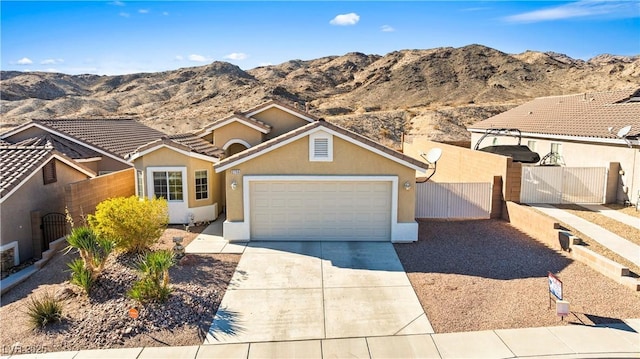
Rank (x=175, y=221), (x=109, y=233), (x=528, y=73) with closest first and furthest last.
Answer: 1. (x=109, y=233)
2. (x=175, y=221)
3. (x=528, y=73)

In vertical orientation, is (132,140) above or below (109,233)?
above

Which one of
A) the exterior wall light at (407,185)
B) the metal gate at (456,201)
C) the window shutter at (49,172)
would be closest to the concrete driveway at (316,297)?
the exterior wall light at (407,185)

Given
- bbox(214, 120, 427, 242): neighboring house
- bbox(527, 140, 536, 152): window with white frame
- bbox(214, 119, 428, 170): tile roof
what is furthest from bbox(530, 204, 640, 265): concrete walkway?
bbox(527, 140, 536, 152): window with white frame

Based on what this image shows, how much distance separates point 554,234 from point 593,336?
17.7 ft

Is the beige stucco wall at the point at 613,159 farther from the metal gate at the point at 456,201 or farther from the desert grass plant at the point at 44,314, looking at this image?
the desert grass plant at the point at 44,314

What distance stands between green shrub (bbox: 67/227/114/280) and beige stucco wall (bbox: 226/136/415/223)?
435 centimetres

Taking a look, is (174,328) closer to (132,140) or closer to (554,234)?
(554,234)

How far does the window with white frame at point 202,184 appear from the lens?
16.6 metres

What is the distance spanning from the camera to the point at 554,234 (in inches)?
518

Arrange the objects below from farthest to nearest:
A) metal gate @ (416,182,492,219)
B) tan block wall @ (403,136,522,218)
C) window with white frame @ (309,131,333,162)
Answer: metal gate @ (416,182,492,219), tan block wall @ (403,136,522,218), window with white frame @ (309,131,333,162)

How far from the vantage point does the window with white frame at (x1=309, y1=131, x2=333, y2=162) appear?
1394 centimetres

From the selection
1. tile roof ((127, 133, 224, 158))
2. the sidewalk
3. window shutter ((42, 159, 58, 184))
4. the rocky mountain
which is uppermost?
the rocky mountain

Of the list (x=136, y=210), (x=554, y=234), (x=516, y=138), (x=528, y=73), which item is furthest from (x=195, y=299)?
(x=528, y=73)
